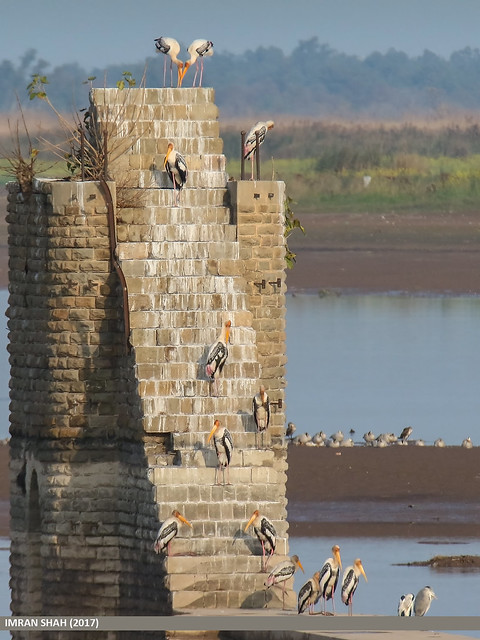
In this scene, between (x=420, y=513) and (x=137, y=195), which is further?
(x=420, y=513)

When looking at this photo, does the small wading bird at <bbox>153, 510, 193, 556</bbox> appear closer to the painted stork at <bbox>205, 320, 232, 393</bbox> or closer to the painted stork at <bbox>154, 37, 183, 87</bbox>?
the painted stork at <bbox>205, 320, 232, 393</bbox>

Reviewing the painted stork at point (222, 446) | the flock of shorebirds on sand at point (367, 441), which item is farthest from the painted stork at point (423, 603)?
the flock of shorebirds on sand at point (367, 441)

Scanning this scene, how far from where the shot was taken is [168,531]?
30.1 m

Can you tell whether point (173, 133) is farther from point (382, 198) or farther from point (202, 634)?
point (382, 198)

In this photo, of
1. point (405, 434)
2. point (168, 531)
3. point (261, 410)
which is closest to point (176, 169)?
point (261, 410)

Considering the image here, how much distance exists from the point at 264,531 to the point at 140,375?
2580 millimetres

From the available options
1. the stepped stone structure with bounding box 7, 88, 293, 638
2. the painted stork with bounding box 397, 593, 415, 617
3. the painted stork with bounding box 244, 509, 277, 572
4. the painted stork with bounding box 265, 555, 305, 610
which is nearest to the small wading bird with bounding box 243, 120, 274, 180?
the stepped stone structure with bounding box 7, 88, 293, 638

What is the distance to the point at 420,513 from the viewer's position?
46.0 meters

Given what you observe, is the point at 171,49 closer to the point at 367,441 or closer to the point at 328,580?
the point at 328,580

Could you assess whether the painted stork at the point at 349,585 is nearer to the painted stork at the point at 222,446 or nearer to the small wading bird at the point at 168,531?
the painted stork at the point at 222,446

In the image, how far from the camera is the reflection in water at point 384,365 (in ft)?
196

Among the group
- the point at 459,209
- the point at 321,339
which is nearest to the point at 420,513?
the point at 321,339

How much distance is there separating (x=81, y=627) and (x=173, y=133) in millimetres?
6478

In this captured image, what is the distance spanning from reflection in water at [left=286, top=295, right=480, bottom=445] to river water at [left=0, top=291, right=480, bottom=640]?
0.09ft
